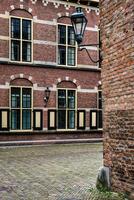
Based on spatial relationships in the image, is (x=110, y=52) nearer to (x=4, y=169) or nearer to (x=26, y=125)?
(x=4, y=169)

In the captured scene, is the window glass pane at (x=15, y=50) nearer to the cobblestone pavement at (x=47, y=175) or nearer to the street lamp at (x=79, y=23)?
the cobblestone pavement at (x=47, y=175)

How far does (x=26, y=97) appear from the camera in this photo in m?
19.5

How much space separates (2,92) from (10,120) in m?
1.44

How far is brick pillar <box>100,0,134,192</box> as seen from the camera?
7000 mm

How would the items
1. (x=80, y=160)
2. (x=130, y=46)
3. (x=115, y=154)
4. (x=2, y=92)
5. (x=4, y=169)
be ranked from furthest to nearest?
1. (x=2, y=92)
2. (x=80, y=160)
3. (x=4, y=169)
4. (x=115, y=154)
5. (x=130, y=46)

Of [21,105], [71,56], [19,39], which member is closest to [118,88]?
[21,105]

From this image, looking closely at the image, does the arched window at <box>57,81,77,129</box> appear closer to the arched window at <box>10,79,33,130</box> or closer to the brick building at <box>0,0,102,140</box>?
the brick building at <box>0,0,102,140</box>

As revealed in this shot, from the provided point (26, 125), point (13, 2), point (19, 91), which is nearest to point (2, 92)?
point (19, 91)

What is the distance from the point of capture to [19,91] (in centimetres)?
1927

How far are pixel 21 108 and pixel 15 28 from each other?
159 inches

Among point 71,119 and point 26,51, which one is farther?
point 71,119

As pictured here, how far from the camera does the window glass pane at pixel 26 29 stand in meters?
19.5

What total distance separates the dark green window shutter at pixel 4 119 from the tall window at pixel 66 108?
9.79 feet

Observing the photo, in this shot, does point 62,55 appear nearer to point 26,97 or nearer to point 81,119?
point 26,97
